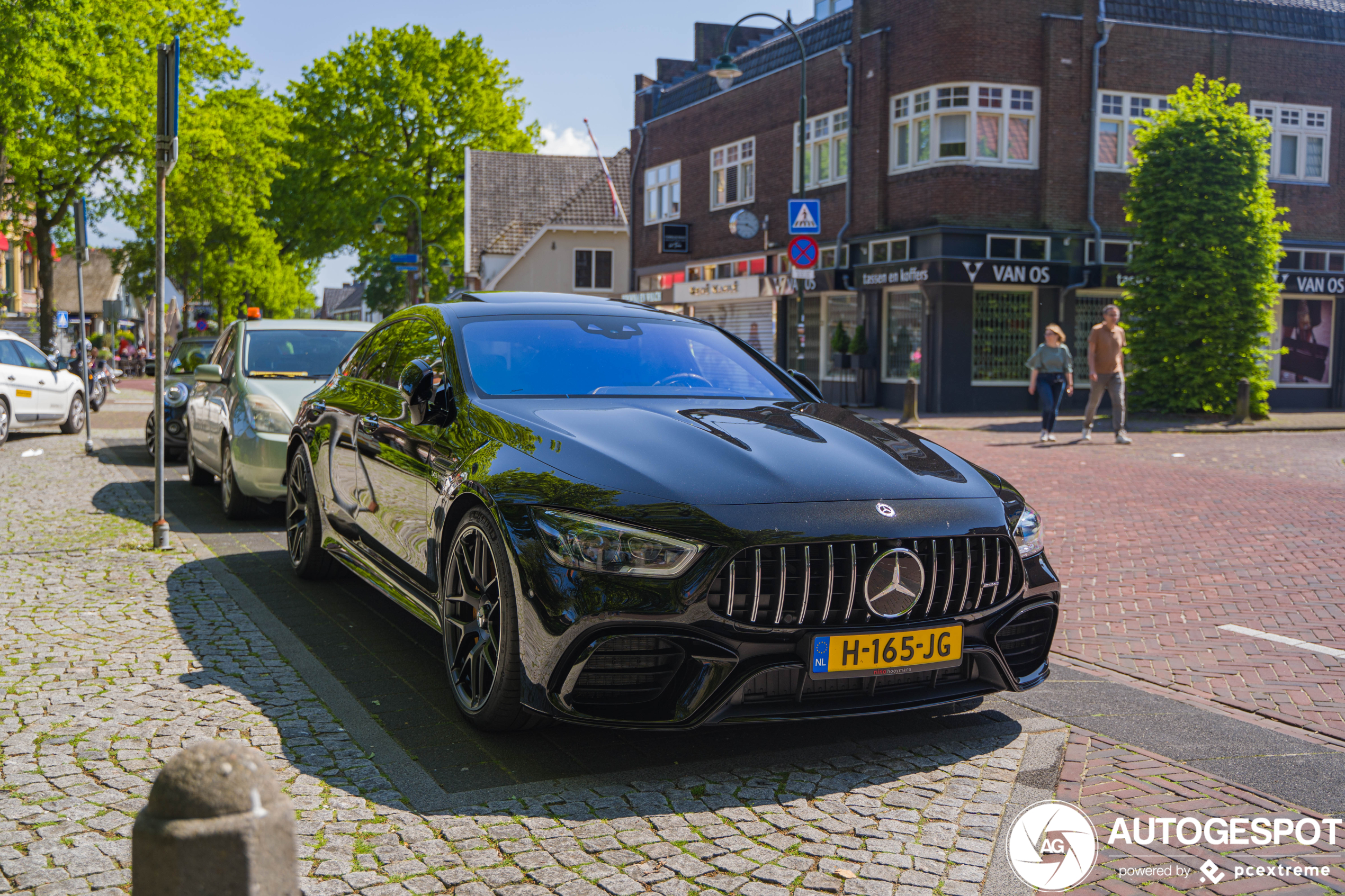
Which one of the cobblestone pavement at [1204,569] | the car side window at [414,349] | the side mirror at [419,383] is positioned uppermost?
the car side window at [414,349]

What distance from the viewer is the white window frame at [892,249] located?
2609cm

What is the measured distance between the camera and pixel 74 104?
27.8m

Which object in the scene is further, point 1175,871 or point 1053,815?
point 1053,815

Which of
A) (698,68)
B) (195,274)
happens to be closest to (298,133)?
(195,274)

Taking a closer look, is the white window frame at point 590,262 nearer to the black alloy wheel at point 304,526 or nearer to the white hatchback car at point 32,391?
the white hatchback car at point 32,391

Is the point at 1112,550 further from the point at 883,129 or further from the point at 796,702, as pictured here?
the point at 883,129

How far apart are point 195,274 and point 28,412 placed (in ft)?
109

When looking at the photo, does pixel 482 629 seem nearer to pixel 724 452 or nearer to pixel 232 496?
pixel 724 452

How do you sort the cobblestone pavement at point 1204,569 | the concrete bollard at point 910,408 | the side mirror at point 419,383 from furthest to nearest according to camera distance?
the concrete bollard at point 910,408, the cobblestone pavement at point 1204,569, the side mirror at point 419,383

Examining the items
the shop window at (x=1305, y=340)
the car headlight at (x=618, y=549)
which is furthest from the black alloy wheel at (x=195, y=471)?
the shop window at (x=1305, y=340)

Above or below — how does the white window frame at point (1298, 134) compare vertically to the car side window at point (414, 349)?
above

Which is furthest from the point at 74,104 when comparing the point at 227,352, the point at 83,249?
the point at 227,352

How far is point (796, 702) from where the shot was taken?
145 inches

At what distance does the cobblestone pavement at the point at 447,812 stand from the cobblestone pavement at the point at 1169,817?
0.25m
